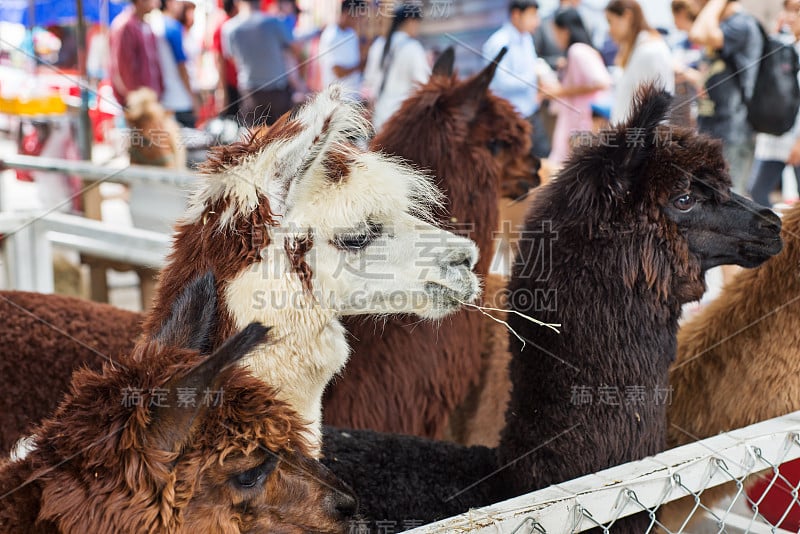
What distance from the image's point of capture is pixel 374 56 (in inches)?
203

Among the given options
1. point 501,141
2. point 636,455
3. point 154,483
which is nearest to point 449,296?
point 636,455

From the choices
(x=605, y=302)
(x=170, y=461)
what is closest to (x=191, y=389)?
(x=170, y=461)

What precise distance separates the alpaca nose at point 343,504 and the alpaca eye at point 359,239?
55 centimetres

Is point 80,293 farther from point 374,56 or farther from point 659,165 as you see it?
point 659,165

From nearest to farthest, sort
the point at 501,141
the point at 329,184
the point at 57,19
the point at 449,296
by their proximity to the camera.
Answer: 1. the point at 329,184
2. the point at 449,296
3. the point at 501,141
4. the point at 57,19

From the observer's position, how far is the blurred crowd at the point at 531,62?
185 inches

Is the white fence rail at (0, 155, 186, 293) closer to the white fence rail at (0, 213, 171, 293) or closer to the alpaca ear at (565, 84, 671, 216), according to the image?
the white fence rail at (0, 213, 171, 293)

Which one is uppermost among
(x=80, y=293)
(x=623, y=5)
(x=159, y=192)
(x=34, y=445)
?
(x=623, y=5)

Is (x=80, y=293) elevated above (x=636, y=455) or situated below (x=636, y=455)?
below

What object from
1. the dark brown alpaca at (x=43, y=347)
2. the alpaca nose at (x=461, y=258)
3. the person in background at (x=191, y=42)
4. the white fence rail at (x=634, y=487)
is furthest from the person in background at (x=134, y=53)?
the white fence rail at (x=634, y=487)

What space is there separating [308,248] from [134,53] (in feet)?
16.2

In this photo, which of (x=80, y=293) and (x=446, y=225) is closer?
(x=446, y=225)

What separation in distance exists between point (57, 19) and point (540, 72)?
4.13 m

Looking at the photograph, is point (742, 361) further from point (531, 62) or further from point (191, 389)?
point (531, 62)
